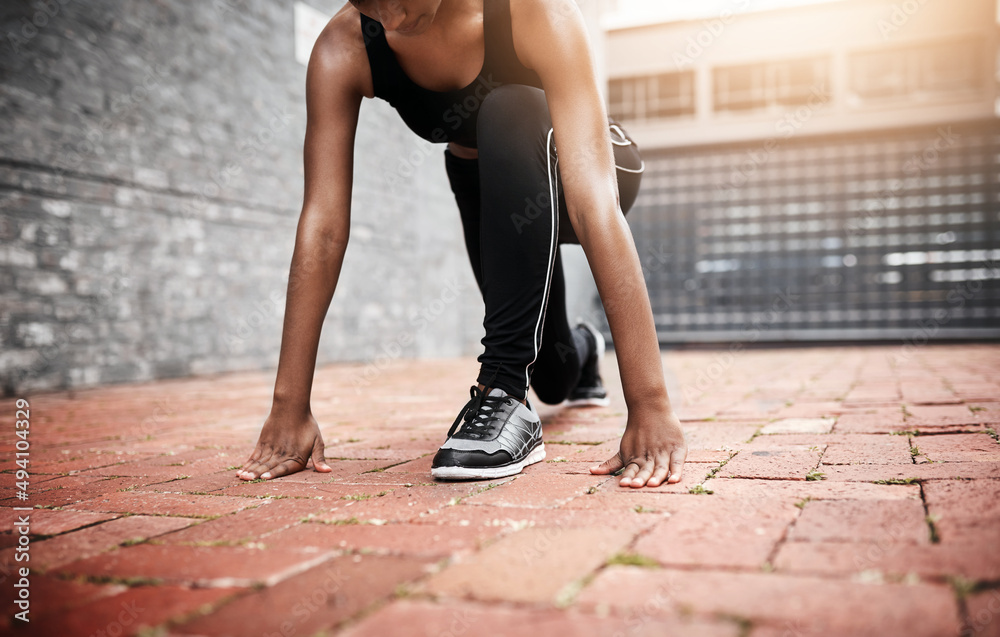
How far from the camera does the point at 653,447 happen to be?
4.43 ft

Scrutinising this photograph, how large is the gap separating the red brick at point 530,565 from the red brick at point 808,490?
1.08ft

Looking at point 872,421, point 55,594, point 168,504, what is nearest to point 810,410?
point 872,421

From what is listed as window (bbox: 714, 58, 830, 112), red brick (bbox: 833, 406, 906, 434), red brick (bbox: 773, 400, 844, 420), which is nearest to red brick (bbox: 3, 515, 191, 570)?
Answer: red brick (bbox: 833, 406, 906, 434)

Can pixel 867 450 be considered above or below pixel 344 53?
below

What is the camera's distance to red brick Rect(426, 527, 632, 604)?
31.9 inches

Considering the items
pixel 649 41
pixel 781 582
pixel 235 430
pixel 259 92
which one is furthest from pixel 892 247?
pixel 781 582

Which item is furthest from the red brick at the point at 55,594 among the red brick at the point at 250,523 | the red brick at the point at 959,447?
the red brick at the point at 959,447

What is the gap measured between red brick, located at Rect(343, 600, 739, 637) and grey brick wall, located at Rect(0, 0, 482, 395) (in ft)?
13.6

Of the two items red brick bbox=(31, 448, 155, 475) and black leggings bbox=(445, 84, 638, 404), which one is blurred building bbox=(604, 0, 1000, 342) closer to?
black leggings bbox=(445, 84, 638, 404)

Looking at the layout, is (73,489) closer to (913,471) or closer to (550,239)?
A: (550,239)

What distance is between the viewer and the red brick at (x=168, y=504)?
4.16ft

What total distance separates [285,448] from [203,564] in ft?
2.11

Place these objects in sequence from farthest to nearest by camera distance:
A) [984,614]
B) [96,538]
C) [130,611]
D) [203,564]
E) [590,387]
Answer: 1. [590,387]
2. [96,538]
3. [203,564]
4. [130,611]
5. [984,614]

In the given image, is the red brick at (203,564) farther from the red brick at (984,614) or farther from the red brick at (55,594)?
the red brick at (984,614)
